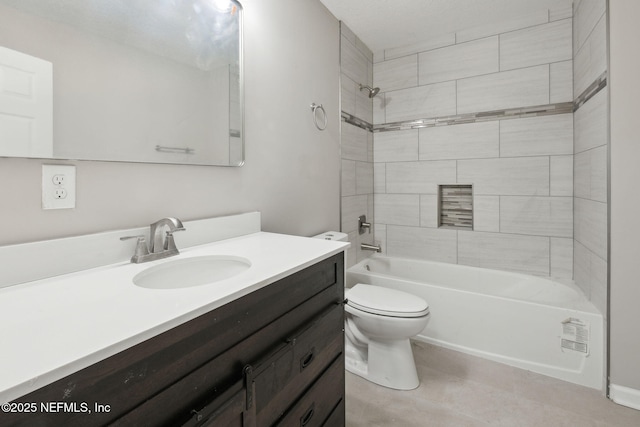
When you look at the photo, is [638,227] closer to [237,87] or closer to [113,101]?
[237,87]

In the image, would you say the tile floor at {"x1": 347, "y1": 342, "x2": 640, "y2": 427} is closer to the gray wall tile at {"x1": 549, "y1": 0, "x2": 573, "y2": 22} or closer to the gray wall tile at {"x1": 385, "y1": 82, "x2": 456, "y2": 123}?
the gray wall tile at {"x1": 385, "y1": 82, "x2": 456, "y2": 123}

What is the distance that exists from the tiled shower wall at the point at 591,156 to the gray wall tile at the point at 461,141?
525 mm

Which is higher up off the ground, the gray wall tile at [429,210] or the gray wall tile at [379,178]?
the gray wall tile at [379,178]

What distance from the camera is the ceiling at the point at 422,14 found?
2.14m

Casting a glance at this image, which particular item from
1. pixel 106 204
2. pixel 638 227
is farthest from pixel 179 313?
pixel 638 227

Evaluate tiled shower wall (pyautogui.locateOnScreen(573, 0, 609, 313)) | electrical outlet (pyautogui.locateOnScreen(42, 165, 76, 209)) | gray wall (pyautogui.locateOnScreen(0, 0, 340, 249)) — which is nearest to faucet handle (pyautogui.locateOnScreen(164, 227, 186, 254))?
gray wall (pyautogui.locateOnScreen(0, 0, 340, 249))

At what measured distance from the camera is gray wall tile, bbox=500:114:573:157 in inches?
88.1

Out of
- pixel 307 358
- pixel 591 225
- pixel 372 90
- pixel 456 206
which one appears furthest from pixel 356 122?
pixel 307 358

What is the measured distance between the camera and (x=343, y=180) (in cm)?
244

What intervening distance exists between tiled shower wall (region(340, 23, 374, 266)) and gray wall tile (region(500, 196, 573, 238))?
1120mm

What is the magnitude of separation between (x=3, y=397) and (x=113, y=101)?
0.91 metres

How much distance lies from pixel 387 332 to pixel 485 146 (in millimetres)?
1743

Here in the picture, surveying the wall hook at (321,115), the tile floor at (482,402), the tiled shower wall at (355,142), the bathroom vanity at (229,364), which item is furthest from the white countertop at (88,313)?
the tiled shower wall at (355,142)

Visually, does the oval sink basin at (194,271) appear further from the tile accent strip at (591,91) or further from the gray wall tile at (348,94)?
the tile accent strip at (591,91)
